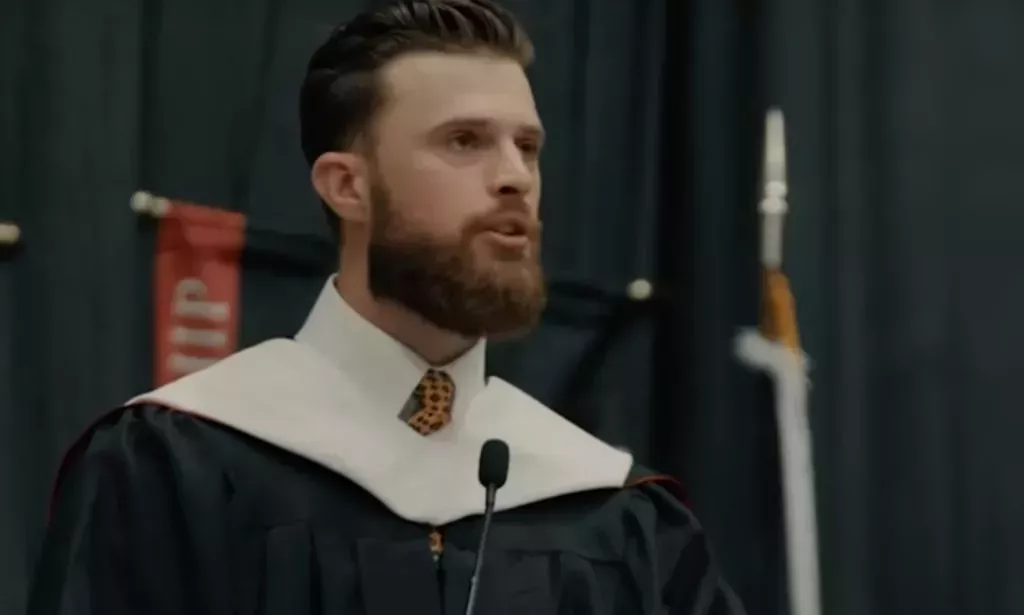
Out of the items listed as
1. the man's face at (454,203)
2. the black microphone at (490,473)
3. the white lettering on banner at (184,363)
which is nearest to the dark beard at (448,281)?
the man's face at (454,203)

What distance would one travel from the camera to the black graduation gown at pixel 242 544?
43.2 inches

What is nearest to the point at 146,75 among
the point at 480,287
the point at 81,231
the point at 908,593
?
the point at 81,231

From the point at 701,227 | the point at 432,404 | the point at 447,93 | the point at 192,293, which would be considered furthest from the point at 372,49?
the point at 701,227

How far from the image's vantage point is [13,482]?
4.84ft

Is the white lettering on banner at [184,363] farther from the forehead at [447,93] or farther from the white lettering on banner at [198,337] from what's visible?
the forehead at [447,93]

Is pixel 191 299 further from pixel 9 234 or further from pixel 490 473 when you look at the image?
pixel 490 473

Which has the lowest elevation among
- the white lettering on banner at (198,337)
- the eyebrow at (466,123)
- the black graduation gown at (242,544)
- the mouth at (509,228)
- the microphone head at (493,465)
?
the black graduation gown at (242,544)

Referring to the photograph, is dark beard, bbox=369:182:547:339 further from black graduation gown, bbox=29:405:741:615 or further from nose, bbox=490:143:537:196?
black graduation gown, bbox=29:405:741:615

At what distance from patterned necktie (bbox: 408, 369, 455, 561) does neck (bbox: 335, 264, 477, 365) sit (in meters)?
0.02

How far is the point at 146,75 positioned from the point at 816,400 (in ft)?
2.94

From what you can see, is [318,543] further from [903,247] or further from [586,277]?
[903,247]

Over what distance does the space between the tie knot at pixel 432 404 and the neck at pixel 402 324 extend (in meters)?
0.02

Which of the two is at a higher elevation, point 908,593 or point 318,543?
point 318,543

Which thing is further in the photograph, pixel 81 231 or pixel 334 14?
pixel 334 14
